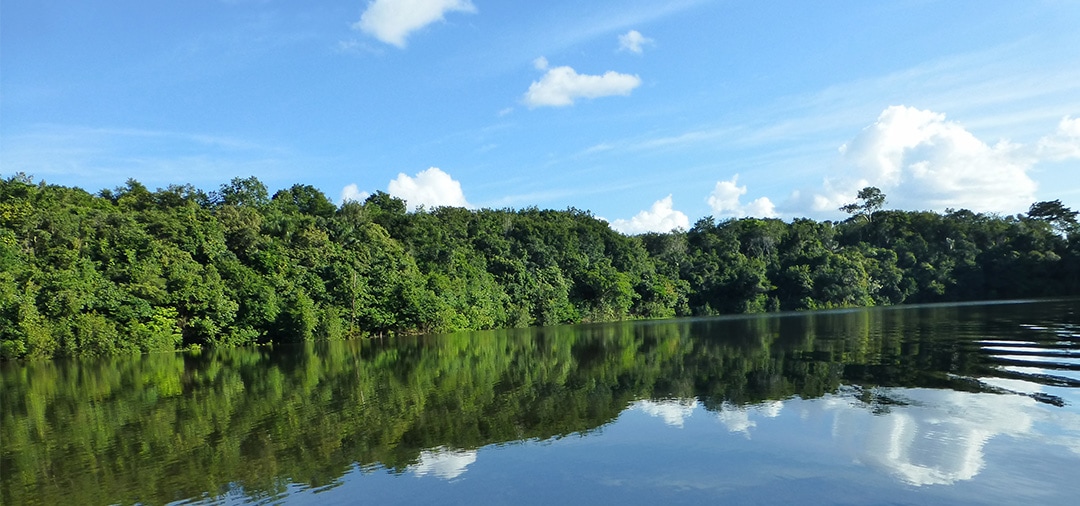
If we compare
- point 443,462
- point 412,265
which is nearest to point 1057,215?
point 412,265

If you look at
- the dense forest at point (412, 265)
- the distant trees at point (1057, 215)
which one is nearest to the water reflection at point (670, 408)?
the dense forest at point (412, 265)

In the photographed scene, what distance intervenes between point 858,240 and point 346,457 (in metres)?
108

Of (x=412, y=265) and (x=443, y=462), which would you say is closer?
(x=443, y=462)

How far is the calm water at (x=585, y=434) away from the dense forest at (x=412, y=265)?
70.4 ft

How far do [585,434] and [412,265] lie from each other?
173 feet

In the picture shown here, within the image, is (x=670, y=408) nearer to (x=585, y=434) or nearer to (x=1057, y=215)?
(x=585, y=434)

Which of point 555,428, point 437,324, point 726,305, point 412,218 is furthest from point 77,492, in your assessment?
point 726,305

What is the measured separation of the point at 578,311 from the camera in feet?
255

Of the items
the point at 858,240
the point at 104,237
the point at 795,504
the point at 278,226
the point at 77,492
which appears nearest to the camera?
the point at 795,504

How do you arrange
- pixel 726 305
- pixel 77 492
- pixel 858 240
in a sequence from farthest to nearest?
pixel 858 240
pixel 726 305
pixel 77 492

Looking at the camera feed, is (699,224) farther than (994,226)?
Yes

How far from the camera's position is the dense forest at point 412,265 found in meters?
41.4

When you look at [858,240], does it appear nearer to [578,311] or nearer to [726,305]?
[726,305]

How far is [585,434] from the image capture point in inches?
484
